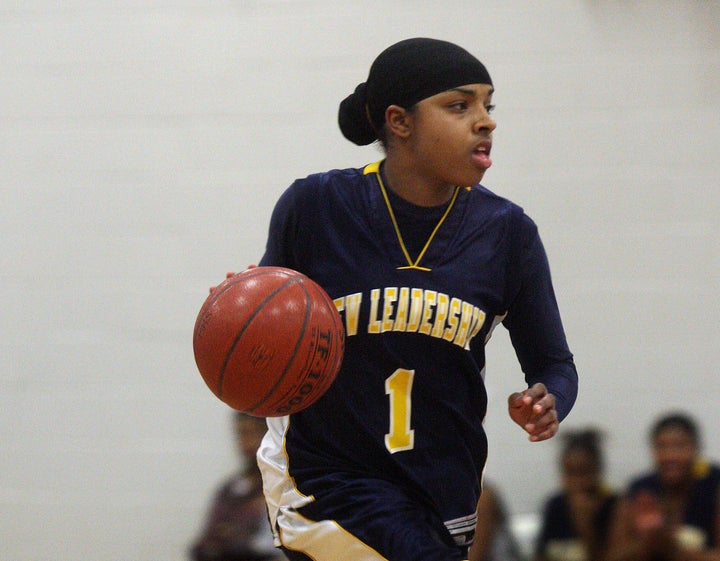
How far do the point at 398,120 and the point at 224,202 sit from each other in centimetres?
166

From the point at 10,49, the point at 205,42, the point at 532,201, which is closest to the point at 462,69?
the point at 532,201

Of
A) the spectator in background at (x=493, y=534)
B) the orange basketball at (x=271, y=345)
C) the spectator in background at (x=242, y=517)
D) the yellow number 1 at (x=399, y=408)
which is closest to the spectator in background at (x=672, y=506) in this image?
the spectator in background at (x=493, y=534)

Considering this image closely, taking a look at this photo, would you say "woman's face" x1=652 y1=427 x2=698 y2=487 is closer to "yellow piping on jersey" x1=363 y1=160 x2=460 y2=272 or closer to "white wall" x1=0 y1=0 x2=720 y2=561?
"white wall" x1=0 y1=0 x2=720 y2=561

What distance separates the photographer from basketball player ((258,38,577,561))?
7.57 ft

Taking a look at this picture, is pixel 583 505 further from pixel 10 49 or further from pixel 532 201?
pixel 10 49

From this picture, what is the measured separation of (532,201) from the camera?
152 inches

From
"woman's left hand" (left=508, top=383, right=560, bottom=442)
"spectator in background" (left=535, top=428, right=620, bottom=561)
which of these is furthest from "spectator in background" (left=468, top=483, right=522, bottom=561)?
"woman's left hand" (left=508, top=383, right=560, bottom=442)

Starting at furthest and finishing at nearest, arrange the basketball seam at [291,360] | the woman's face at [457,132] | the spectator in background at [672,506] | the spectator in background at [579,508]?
the spectator in background at [579,508], the spectator in background at [672,506], the woman's face at [457,132], the basketball seam at [291,360]

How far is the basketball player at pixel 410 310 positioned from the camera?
2.31 meters

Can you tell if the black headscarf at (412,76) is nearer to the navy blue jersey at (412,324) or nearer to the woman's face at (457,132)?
the woman's face at (457,132)

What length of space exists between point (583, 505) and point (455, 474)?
1.59 meters

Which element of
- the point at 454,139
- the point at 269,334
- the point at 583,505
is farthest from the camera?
the point at 583,505

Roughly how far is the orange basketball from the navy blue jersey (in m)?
0.14

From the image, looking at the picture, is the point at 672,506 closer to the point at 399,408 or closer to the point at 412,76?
the point at 399,408
